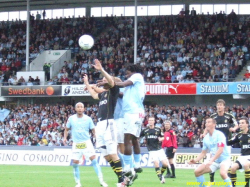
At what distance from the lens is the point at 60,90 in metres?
38.6

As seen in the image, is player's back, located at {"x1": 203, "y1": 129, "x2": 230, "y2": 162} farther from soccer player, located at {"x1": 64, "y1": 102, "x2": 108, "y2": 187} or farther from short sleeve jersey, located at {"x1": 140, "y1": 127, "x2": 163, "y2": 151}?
short sleeve jersey, located at {"x1": 140, "y1": 127, "x2": 163, "y2": 151}

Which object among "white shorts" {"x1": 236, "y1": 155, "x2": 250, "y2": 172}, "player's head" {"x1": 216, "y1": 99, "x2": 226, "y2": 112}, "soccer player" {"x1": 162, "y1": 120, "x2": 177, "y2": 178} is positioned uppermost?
"player's head" {"x1": 216, "y1": 99, "x2": 226, "y2": 112}

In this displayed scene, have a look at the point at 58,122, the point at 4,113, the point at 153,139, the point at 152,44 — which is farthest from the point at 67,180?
the point at 152,44

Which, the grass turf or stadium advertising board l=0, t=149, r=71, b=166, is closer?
the grass turf

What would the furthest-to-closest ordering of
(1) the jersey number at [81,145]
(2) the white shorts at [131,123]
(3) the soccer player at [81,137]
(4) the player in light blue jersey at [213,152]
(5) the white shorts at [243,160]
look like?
(1) the jersey number at [81,145] → (3) the soccer player at [81,137] → (5) the white shorts at [243,160] → (2) the white shorts at [131,123] → (4) the player in light blue jersey at [213,152]

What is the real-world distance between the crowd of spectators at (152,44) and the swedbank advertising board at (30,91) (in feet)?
2.09

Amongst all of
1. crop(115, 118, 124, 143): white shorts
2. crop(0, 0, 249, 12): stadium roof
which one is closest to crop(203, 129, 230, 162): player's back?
crop(115, 118, 124, 143): white shorts

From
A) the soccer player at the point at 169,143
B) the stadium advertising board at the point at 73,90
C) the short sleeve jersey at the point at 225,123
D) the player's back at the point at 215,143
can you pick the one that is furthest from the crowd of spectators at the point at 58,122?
the player's back at the point at 215,143

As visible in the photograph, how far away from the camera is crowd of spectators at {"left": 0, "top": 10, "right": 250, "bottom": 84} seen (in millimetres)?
36281

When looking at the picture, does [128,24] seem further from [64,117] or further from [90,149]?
[90,149]

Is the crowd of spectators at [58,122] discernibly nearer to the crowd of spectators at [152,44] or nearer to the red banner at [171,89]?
the red banner at [171,89]

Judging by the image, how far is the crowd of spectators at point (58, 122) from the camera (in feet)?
98.6

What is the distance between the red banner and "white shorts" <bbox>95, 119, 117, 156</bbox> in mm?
23083

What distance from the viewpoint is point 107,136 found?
1228cm
